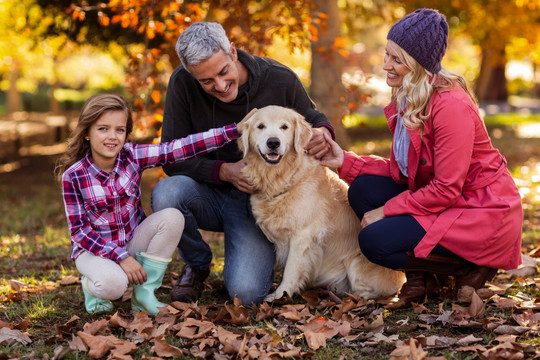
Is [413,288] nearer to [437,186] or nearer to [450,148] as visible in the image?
[437,186]

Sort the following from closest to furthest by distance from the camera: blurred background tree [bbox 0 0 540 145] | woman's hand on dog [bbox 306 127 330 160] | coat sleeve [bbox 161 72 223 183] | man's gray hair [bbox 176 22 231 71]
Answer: man's gray hair [bbox 176 22 231 71], woman's hand on dog [bbox 306 127 330 160], coat sleeve [bbox 161 72 223 183], blurred background tree [bbox 0 0 540 145]

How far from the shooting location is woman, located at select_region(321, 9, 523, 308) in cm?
316

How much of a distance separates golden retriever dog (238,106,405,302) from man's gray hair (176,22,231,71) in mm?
476

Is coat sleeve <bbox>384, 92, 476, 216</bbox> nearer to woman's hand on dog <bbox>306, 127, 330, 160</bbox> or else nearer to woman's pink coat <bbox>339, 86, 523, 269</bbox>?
woman's pink coat <bbox>339, 86, 523, 269</bbox>

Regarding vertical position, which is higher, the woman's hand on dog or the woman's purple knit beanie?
the woman's purple knit beanie

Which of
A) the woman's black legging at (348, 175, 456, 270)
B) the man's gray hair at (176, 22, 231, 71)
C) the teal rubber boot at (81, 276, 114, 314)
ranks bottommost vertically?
the teal rubber boot at (81, 276, 114, 314)

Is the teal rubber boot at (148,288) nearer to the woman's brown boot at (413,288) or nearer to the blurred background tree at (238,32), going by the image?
the woman's brown boot at (413,288)

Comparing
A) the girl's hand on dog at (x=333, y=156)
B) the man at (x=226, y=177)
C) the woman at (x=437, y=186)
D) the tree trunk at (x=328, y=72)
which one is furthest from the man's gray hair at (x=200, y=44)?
the tree trunk at (x=328, y=72)

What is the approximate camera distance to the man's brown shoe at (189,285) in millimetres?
3717

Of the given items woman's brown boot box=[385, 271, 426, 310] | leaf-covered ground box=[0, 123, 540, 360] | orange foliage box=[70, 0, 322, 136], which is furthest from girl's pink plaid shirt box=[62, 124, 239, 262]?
orange foliage box=[70, 0, 322, 136]

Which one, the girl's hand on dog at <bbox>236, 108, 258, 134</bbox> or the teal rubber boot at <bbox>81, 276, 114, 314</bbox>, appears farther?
the girl's hand on dog at <bbox>236, 108, 258, 134</bbox>

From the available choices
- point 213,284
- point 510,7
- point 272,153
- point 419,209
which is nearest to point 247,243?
point 213,284

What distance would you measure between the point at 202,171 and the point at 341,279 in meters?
1.18

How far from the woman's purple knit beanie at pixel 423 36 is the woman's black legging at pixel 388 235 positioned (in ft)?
2.81
